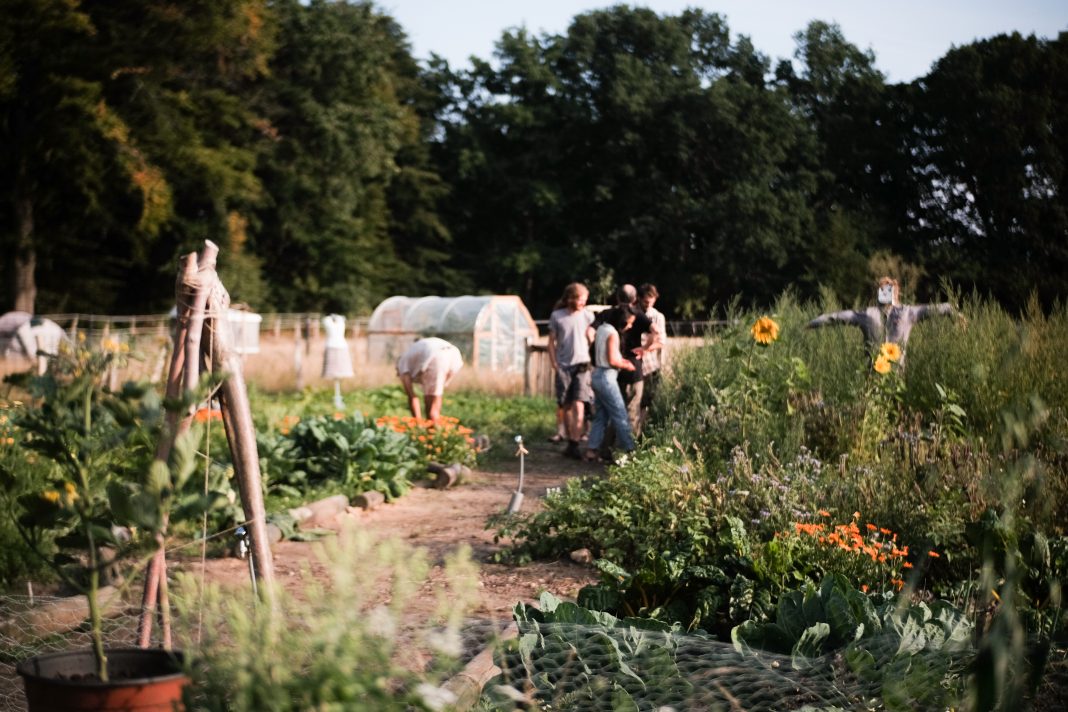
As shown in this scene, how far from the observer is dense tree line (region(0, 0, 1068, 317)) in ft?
84.4

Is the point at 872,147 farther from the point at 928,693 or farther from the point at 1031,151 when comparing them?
the point at 928,693

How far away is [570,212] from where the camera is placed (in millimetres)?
40562

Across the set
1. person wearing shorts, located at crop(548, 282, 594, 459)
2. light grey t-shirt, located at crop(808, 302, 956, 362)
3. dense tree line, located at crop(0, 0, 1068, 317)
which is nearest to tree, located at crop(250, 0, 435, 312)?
dense tree line, located at crop(0, 0, 1068, 317)

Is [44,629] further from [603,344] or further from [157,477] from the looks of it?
[603,344]

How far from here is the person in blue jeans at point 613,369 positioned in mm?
9039

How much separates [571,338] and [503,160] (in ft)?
102

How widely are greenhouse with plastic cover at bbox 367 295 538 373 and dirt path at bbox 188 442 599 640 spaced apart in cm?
1104


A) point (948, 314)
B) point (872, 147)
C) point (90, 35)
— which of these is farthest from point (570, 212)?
point (948, 314)

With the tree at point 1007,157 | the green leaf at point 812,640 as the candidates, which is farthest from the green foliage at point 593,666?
the tree at point 1007,157

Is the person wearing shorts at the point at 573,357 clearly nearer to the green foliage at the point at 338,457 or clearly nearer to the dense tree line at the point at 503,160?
the green foliage at the point at 338,457

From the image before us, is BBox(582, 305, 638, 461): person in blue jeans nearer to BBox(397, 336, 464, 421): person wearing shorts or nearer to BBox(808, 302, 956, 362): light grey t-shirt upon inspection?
BBox(397, 336, 464, 421): person wearing shorts

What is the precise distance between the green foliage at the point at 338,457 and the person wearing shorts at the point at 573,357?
228 cm

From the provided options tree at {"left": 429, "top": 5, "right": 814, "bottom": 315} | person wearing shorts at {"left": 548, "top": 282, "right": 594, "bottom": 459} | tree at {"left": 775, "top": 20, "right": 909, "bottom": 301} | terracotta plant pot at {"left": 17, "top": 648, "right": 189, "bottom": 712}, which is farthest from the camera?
tree at {"left": 429, "top": 5, "right": 814, "bottom": 315}

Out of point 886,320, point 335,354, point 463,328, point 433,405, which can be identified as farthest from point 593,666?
point 463,328
